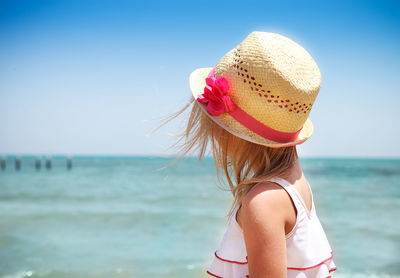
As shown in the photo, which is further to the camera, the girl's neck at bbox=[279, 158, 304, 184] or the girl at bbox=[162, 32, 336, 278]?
the girl's neck at bbox=[279, 158, 304, 184]

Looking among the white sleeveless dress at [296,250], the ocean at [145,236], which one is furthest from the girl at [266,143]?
the ocean at [145,236]

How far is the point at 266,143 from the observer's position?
1197 mm

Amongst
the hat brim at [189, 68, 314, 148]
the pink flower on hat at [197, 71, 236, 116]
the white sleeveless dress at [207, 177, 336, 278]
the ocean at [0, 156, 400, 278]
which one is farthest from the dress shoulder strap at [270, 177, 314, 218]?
the ocean at [0, 156, 400, 278]

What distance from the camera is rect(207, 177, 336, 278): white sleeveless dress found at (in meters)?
1.18

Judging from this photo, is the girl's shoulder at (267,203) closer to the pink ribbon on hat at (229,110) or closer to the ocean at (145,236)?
the pink ribbon on hat at (229,110)

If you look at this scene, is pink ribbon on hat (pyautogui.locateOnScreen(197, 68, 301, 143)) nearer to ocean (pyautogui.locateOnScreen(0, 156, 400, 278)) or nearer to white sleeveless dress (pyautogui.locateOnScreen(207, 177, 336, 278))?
white sleeveless dress (pyautogui.locateOnScreen(207, 177, 336, 278))

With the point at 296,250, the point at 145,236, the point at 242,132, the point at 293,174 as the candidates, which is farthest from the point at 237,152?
the point at 145,236

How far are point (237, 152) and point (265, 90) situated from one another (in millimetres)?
249

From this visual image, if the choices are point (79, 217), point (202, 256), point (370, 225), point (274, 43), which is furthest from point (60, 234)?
point (274, 43)

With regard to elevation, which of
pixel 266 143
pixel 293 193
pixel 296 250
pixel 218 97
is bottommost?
pixel 296 250

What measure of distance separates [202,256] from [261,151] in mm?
4427

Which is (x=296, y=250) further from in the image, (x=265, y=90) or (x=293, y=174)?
(x=265, y=90)

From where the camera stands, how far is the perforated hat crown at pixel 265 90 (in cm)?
117

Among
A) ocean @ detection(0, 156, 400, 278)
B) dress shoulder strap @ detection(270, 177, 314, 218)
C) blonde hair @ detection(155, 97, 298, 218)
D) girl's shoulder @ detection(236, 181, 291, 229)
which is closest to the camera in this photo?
girl's shoulder @ detection(236, 181, 291, 229)
